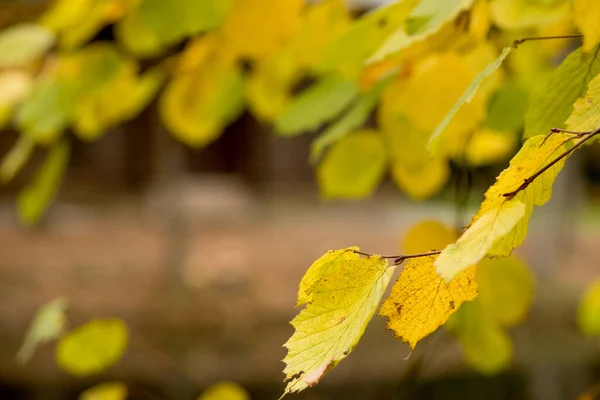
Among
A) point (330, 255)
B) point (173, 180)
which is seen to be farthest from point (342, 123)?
point (173, 180)

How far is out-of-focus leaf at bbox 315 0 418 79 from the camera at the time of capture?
1.28 ft

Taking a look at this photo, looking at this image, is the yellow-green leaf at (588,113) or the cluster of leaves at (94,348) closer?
the yellow-green leaf at (588,113)

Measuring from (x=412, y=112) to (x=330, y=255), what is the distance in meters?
0.20

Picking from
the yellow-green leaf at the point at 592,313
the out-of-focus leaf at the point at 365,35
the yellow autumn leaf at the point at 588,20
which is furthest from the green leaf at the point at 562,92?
the yellow-green leaf at the point at 592,313

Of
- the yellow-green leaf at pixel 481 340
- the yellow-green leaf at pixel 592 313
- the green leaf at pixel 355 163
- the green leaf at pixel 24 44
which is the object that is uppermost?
the green leaf at pixel 24 44

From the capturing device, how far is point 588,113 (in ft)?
0.70

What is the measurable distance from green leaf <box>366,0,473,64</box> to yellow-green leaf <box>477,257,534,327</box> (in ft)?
0.82

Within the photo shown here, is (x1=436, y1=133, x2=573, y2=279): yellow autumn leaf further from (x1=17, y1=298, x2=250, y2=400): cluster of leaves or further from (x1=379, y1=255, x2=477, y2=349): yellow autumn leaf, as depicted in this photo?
(x1=17, y1=298, x2=250, y2=400): cluster of leaves

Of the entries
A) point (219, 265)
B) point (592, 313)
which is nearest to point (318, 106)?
point (592, 313)

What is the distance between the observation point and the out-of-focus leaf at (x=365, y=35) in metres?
0.39

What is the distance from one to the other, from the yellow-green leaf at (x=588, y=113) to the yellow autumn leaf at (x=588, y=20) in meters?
0.04

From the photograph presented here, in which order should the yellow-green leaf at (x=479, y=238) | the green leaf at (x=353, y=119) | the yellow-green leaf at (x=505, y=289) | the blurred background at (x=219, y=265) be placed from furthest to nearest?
the blurred background at (x=219, y=265) → the yellow-green leaf at (x=505, y=289) → the green leaf at (x=353, y=119) → the yellow-green leaf at (x=479, y=238)

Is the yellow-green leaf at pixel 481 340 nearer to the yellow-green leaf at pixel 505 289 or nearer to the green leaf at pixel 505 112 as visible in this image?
the yellow-green leaf at pixel 505 289

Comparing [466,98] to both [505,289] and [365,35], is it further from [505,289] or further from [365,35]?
[505,289]
